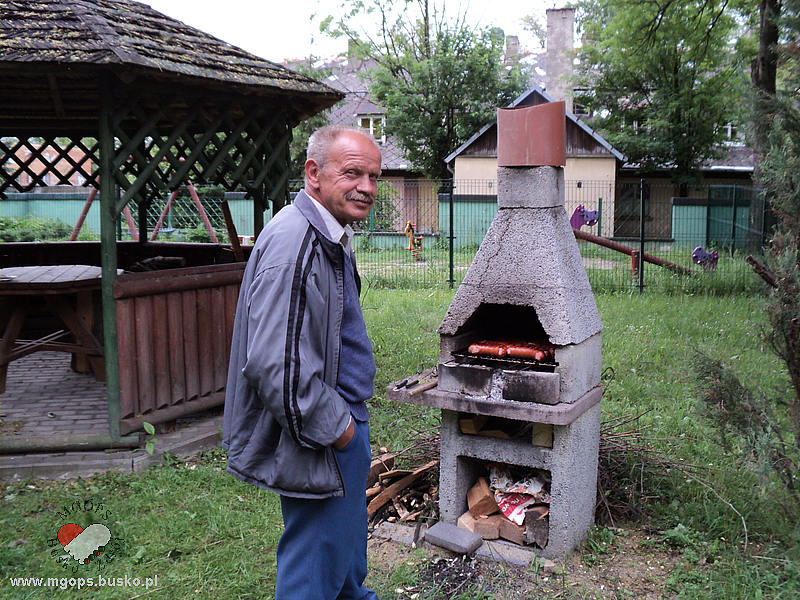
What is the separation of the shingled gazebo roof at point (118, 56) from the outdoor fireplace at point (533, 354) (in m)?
2.69

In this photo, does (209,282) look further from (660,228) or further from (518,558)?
(660,228)

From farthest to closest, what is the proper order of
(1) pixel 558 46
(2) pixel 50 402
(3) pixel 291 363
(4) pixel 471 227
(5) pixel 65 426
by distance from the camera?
(1) pixel 558 46 → (4) pixel 471 227 → (2) pixel 50 402 → (5) pixel 65 426 → (3) pixel 291 363

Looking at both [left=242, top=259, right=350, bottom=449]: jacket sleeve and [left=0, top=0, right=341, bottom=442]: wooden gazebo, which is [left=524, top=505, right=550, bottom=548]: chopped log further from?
[left=0, top=0, right=341, bottom=442]: wooden gazebo

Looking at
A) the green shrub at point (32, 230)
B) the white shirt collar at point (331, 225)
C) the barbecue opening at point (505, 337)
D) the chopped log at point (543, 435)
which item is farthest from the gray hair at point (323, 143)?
the green shrub at point (32, 230)

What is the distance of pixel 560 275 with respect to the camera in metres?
3.98

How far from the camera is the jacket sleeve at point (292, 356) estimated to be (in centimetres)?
243

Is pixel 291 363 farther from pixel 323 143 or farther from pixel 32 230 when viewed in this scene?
pixel 32 230

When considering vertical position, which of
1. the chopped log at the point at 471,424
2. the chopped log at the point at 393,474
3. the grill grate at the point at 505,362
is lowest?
the chopped log at the point at 393,474

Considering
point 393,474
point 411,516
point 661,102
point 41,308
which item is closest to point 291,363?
point 411,516

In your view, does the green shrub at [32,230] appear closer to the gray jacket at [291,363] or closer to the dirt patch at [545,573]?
the dirt patch at [545,573]

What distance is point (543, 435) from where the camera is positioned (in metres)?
4.09

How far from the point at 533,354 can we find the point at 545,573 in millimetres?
1210

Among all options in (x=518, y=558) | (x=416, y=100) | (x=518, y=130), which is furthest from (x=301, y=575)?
(x=416, y=100)

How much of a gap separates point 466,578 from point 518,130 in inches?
99.3
